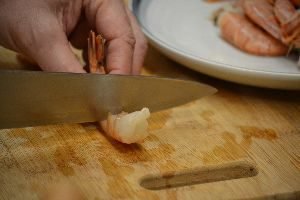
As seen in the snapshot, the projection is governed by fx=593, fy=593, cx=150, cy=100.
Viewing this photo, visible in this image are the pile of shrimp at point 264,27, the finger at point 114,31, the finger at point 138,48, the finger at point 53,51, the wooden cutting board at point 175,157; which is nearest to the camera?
the wooden cutting board at point 175,157

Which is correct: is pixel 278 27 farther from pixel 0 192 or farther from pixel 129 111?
pixel 0 192

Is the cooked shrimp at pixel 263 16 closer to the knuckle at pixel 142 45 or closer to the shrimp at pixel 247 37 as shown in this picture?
the shrimp at pixel 247 37

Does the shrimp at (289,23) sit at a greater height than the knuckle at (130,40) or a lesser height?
greater

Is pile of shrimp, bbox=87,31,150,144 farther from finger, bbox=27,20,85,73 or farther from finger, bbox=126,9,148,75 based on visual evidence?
finger, bbox=126,9,148,75

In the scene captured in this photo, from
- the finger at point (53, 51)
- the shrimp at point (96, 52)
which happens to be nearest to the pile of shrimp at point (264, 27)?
the shrimp at point (96, 52)

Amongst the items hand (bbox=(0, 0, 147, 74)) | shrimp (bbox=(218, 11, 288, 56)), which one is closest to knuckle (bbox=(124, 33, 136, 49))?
hand (bbox=(0, 0, 147, 74))

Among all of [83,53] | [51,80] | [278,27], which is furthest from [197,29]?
[51,80]

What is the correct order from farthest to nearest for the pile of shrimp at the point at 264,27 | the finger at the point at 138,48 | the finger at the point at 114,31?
the pile of shrimp at the point at 264,27, the finger at the point at 138,48, the finger at the point at 114,31
